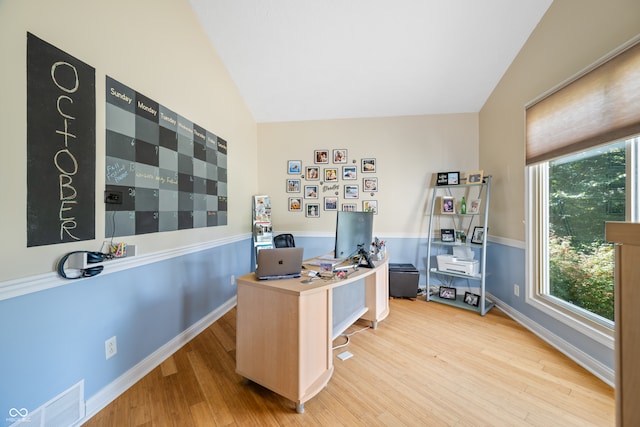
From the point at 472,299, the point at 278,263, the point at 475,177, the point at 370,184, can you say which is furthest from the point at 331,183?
the point at 472,299

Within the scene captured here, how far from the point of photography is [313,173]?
3.52m

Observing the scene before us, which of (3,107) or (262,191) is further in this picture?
(262,191)

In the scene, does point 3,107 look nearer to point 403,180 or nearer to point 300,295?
point 300,295

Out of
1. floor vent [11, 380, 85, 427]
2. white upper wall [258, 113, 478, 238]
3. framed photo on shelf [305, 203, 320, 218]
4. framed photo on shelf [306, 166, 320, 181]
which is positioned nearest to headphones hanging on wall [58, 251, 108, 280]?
floor vent [11, 380, 85, 427]

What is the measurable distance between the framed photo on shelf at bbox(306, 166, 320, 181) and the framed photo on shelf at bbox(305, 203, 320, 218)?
40 cm

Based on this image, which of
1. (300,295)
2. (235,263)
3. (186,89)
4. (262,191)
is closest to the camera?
(300,295)

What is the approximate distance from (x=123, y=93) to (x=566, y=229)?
11.9ft

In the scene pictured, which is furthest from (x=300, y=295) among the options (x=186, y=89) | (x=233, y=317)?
(x=186, y=89)

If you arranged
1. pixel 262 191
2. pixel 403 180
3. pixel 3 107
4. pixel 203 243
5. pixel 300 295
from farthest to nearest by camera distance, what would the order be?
1. pixel 262 191
2. pixel 403 180
3. pixel 203 243
4. pixel 300 295
5. pixel 3 107

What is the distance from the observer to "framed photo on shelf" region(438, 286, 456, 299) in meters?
2.98

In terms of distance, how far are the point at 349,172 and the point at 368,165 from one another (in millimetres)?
298

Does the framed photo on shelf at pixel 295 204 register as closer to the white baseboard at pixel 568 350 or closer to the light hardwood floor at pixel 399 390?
the light hardwood floor at pixel 399 390

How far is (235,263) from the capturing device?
9.70 feet

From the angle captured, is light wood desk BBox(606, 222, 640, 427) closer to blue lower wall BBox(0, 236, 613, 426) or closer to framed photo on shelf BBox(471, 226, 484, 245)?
blue lower wall BBox(0, 236, 613, 426)
